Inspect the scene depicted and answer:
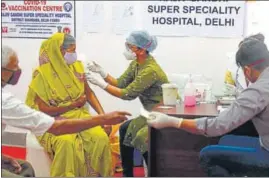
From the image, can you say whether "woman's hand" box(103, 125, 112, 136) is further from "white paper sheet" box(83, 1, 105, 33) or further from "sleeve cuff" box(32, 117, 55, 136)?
"white paper sheet" box(83, 1, 105, 33)

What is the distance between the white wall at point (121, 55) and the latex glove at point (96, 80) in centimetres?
3

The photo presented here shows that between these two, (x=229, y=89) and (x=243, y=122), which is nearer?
(x=243, y=122)

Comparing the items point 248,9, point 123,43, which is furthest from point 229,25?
point 123,43

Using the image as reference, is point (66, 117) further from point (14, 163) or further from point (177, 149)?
point (177, 149)

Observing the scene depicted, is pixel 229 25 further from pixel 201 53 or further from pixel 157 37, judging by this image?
pixel 157 37

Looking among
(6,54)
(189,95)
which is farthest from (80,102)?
(189,95)

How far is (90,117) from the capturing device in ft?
7.27

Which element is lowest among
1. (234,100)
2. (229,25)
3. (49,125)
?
(49,125)

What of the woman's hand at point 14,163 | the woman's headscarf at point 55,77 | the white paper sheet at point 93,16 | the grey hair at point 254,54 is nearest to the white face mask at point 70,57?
the woman's headscarf at point 55,77

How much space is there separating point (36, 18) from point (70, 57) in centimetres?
29

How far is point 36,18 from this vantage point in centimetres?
222

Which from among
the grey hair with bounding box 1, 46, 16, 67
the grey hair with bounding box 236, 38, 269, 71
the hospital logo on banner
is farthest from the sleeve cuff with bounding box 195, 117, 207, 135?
the grey hair with bounding box 1, 46, 16, 67

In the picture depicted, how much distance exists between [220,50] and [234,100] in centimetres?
26

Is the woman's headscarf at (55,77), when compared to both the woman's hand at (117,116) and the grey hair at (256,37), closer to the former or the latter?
the woman's hand at (117,116)
